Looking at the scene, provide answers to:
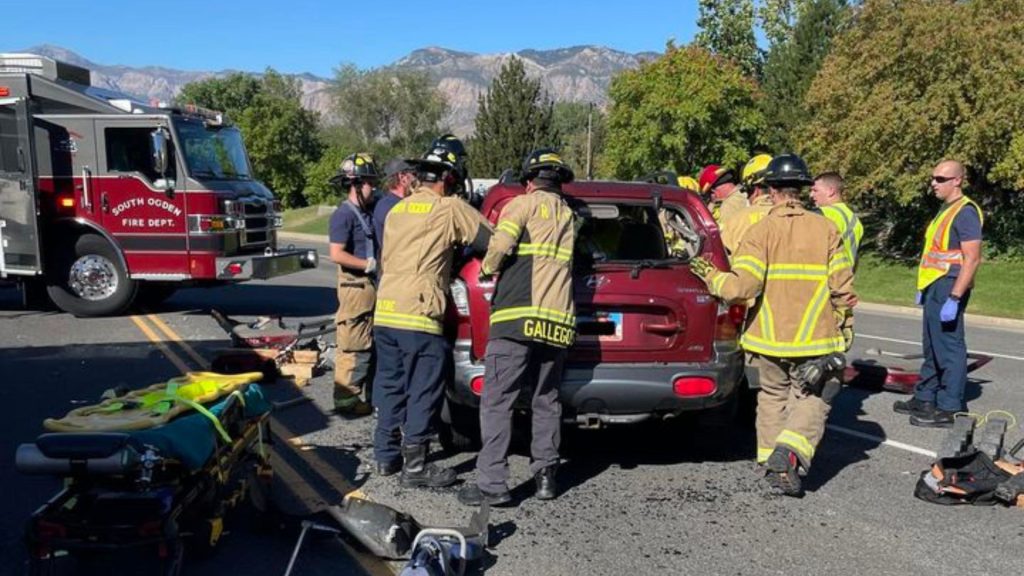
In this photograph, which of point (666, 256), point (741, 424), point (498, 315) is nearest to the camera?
point (498, 315)

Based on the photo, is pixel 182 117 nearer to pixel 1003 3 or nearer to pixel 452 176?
pixel 452 176

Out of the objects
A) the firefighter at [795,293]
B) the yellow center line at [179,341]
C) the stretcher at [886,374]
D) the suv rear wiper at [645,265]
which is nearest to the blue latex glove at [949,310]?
the stretcher at [886,374]

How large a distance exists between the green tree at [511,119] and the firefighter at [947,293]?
4200cm

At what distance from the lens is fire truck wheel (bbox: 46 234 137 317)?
11273mm

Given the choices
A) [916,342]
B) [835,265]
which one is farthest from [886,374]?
[916,342]

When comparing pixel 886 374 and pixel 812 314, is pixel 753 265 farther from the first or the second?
pixel 886 374

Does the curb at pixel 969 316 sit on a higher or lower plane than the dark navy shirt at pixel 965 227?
lower

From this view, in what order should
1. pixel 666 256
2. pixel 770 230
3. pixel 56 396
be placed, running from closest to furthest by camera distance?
pixel 770 230 → pixel 666 256 → pixel 56 396

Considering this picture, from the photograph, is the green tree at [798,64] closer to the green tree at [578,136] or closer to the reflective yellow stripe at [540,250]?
the green tree at [578,136]

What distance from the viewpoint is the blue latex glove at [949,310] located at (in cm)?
623

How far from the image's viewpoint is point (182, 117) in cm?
1145

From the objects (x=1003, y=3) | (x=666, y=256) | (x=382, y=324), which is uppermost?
(x=1003, y=3)

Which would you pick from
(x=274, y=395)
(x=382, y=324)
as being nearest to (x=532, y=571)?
(x=382, y=324)

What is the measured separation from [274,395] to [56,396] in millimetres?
1675
